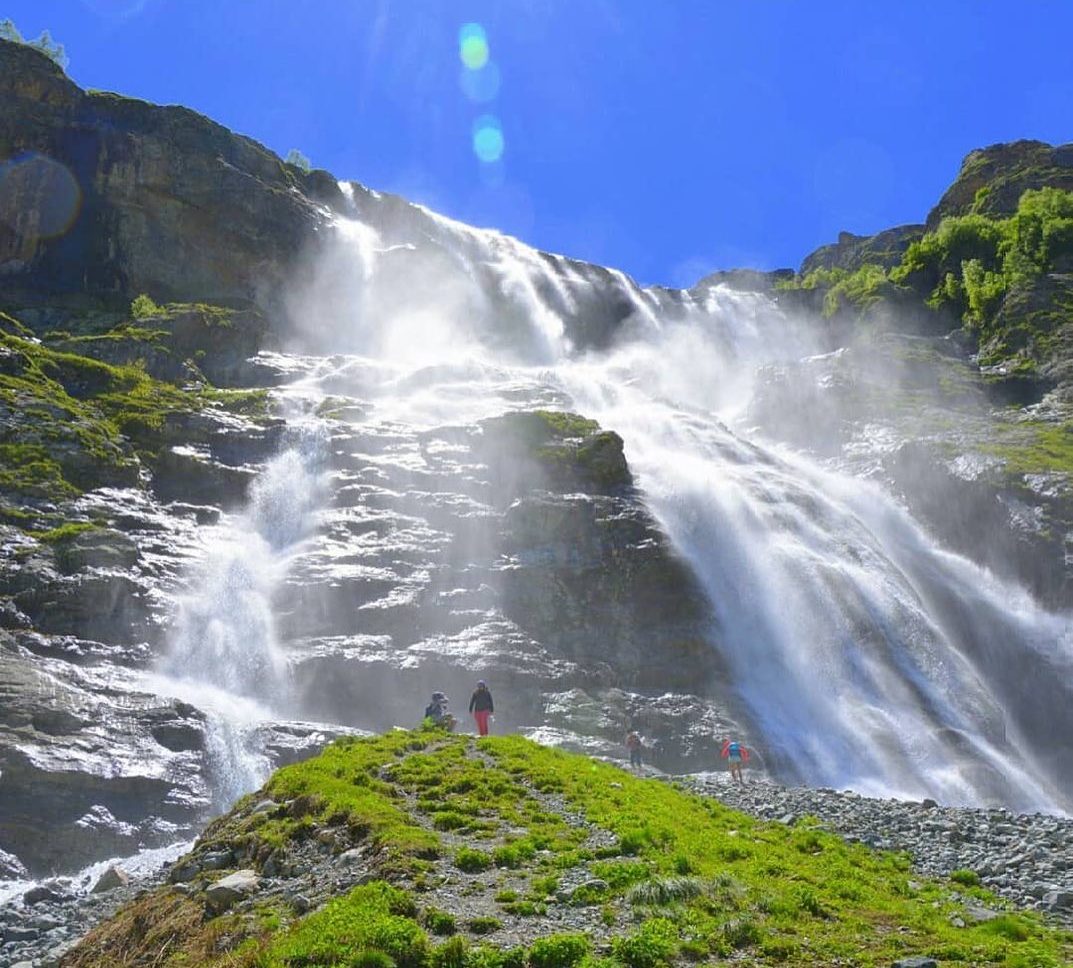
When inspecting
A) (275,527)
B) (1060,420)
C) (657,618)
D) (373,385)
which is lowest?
(657,618)

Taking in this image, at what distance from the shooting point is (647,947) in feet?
36.3

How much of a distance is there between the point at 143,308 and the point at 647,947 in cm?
7125

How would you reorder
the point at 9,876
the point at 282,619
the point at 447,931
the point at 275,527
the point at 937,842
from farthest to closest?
the point at 275,527 < the point at 282,619 < the point at 9,876 < the point at 937,842 < the point at 447,931

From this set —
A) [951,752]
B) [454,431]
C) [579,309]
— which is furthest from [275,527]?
[579,309]

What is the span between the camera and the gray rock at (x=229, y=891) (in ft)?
47.7

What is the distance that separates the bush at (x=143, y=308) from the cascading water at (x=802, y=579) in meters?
14.2

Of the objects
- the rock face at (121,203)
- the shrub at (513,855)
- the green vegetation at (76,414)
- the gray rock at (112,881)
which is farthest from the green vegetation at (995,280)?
the gray rock at (112,881)

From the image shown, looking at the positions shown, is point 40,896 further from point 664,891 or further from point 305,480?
point 305,480

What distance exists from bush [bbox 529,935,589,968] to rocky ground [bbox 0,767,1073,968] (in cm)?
61

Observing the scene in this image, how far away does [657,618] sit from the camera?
141 feet

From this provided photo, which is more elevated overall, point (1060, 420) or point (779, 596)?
point (1060, 420)

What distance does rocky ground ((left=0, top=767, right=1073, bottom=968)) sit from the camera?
13.3 m

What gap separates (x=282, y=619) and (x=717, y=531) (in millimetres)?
22284

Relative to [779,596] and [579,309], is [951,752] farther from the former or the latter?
[579,309]
